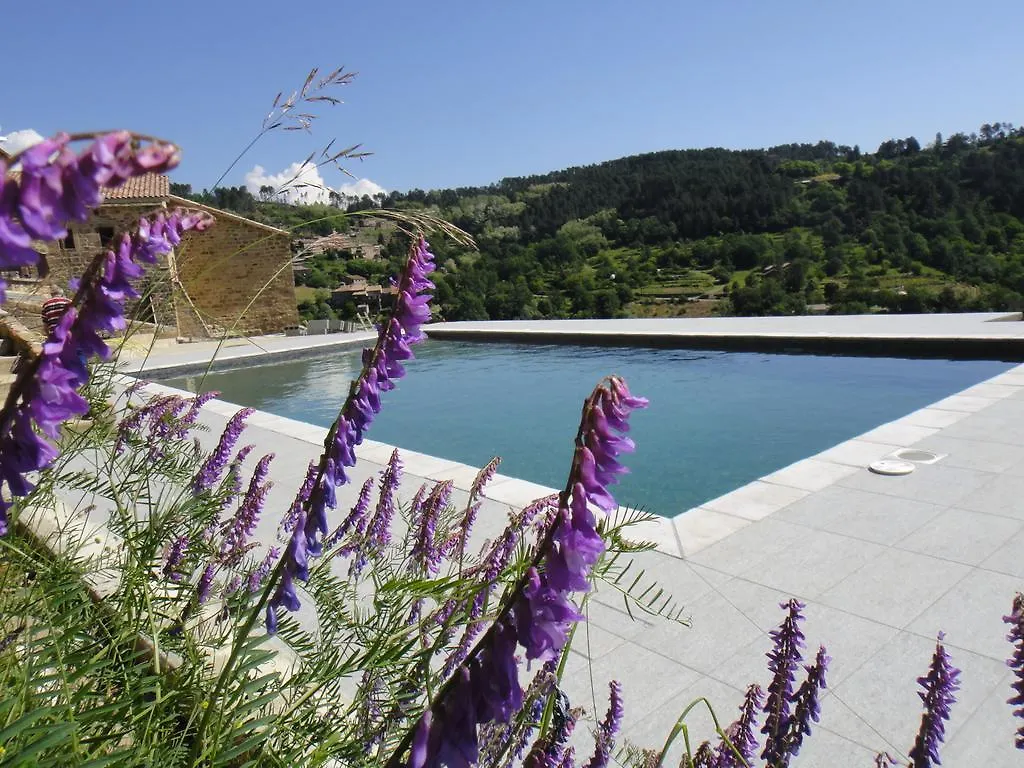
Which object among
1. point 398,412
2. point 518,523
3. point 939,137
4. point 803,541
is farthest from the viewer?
point 939,137

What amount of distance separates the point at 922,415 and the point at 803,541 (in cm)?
319

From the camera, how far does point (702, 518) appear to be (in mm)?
4117

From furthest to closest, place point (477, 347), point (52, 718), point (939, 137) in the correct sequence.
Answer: point (939, 137), point (477, 347), point (52, 718)

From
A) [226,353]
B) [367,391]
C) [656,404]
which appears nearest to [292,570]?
[367,391]

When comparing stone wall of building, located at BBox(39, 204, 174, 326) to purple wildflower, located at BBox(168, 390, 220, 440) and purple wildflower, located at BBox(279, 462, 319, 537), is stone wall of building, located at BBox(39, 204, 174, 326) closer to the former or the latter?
purple wildflower, located at BBox(168, 390, 220, 440)

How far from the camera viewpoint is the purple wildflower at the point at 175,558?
70.3 inches

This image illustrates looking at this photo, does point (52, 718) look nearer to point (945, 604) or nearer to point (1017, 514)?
point (945, 604)

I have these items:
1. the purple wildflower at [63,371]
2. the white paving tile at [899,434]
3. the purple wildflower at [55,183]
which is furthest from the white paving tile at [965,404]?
the purple wildflower at [55,183]

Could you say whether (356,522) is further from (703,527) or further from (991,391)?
(991,391)

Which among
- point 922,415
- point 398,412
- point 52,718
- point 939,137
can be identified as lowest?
point 398,412

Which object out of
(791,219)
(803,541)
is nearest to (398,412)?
(803,541)

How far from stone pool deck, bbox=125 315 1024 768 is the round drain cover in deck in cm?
7

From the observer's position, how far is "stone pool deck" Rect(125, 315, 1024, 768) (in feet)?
7.77

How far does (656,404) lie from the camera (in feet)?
30.3
